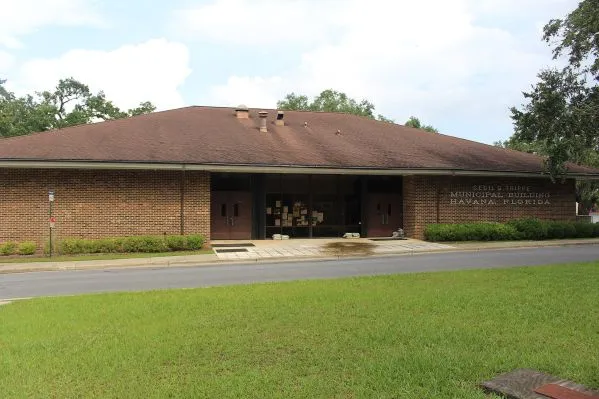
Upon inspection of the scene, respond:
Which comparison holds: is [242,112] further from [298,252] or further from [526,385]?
[526,385]

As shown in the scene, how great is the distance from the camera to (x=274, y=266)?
576 inches

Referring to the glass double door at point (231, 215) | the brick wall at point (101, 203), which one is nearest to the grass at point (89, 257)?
the brick wall at point (101, 203)

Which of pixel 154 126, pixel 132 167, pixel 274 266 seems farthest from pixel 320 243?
pixel 154 126

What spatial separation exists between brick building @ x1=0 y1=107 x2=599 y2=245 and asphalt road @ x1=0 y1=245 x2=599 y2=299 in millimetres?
5356

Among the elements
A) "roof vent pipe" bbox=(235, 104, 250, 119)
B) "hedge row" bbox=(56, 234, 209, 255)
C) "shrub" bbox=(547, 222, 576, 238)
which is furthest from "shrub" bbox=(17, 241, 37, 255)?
"shrub" bbox=(547, 222, 576, 238)

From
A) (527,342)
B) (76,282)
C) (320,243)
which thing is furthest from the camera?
(320,243)

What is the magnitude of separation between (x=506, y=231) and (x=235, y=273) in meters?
13.4

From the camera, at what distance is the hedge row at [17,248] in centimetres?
1767

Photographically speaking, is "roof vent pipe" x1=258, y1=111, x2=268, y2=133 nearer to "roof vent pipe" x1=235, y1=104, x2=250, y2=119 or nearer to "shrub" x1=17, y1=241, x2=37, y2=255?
"roof vent pipe" x1=235, y1=104, x2=250, y2=119

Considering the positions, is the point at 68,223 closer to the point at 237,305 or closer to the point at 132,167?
the point at 132,167

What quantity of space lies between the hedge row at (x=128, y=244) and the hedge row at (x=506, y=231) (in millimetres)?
10087

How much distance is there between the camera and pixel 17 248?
17938mm

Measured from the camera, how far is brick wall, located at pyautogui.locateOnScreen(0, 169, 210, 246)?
61.7 ft

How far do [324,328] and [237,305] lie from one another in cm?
200
